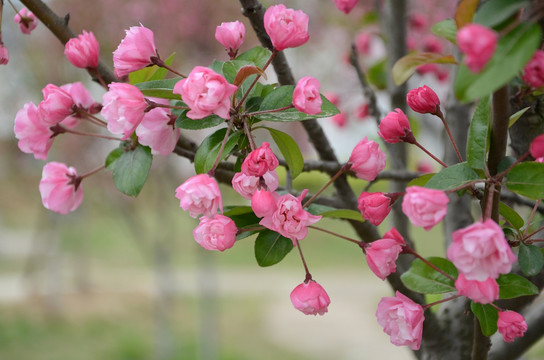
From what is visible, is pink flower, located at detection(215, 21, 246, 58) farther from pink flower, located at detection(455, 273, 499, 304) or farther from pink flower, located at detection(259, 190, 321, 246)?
pink flower, located at detection(455, 273, 499, 304)

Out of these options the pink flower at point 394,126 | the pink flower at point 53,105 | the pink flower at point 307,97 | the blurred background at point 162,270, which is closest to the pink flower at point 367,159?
the pink flower at point 394,126

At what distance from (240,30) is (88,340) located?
5.89 metres

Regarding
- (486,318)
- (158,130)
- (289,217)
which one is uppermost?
(158,130)

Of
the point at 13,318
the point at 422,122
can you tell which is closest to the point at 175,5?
the point at 422,122

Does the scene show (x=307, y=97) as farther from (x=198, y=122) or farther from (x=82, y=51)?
(x=82, y=51)

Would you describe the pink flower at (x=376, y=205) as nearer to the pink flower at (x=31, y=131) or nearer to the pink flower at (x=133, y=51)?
the pink flower at (x=133, y=51)

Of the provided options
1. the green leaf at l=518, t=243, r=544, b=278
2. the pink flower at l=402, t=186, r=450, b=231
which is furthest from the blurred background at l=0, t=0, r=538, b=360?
the pink flower at l=402, t=186, r=450, b=231

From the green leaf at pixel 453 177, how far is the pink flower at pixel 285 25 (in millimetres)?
229

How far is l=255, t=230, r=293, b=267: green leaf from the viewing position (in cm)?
70

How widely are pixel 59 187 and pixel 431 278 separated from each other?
545 millimetres

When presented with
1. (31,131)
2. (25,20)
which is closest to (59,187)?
(31,131)

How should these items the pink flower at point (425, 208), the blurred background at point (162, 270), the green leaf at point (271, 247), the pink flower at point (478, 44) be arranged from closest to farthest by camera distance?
the pink flower at point (478, 44) < the pink flower at point (425, 208) < the green leaf at point (271, 247) < the blurred background at point (162, 270)

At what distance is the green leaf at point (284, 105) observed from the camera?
2.14ft

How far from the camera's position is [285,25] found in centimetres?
66
